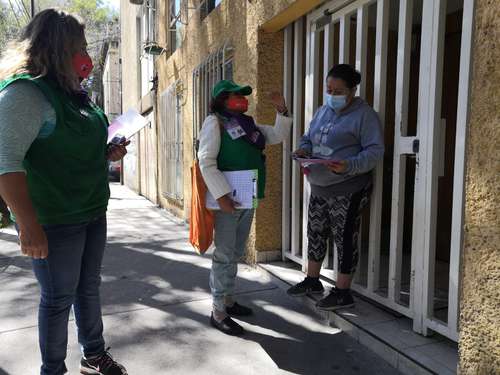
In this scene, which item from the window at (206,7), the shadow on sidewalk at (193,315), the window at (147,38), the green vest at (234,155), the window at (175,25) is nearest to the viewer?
the shadow on sidewalk at (193,315)

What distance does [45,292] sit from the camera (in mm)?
2135

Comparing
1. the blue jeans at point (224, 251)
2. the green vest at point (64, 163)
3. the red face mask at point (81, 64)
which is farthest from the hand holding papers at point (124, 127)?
the blue jeans at point (224, 251)

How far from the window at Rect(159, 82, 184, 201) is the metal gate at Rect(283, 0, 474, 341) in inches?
146

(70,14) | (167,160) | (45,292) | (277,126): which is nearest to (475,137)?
(277,126)

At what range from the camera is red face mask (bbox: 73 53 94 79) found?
7.06 feet

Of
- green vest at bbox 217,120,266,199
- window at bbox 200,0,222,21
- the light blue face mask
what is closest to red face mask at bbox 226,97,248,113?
green vest at bbox 217,120,266,199

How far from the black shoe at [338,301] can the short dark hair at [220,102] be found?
1.53 m

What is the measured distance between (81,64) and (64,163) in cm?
49

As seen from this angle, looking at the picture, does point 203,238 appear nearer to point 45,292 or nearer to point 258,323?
point 258,323

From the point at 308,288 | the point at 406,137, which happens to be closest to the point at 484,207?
the point at 406,137

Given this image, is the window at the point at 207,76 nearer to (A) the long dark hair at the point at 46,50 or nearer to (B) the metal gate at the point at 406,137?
(B) the metal gate at the point at 406,137

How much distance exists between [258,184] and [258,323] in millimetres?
1024

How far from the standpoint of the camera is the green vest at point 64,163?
2.01 meters

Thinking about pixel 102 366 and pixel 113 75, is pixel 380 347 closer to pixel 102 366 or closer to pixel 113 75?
pixel 102 366
